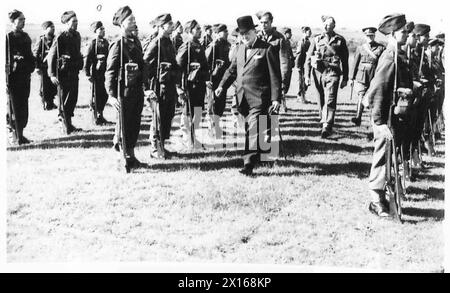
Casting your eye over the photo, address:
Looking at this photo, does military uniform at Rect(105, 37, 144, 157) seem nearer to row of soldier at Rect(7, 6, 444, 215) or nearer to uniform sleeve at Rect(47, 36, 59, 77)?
row of soldier at Rect(7, 6, 444, 215)

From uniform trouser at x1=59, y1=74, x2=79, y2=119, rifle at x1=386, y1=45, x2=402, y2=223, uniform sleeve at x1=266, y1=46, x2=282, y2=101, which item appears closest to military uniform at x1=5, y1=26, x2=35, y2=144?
A: uniform trouser at x1=59, y1=74, x2=79, y2=119

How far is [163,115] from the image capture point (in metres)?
9.21

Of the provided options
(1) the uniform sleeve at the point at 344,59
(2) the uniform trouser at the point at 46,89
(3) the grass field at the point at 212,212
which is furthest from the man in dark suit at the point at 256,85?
(2) the uniform trouser at the point at 46,89

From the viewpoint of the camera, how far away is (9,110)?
9.46 m

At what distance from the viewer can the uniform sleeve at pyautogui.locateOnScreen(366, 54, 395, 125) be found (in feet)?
20.1

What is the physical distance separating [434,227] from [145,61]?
4914 mm

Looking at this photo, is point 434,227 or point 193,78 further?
point 193,78

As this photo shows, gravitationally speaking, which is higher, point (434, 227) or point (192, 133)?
point (192, 133)

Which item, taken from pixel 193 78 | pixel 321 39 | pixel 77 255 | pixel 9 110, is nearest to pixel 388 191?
pixel 77 255

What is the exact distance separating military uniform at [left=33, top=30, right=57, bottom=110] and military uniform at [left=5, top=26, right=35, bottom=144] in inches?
136

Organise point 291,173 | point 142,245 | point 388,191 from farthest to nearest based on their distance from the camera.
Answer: point 291,173
point 388,191
point 142,245

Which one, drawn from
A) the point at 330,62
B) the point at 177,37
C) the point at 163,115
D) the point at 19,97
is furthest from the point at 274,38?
the point at 19,97

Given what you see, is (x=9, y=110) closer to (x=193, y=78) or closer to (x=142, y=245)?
(x=193, y=78)
